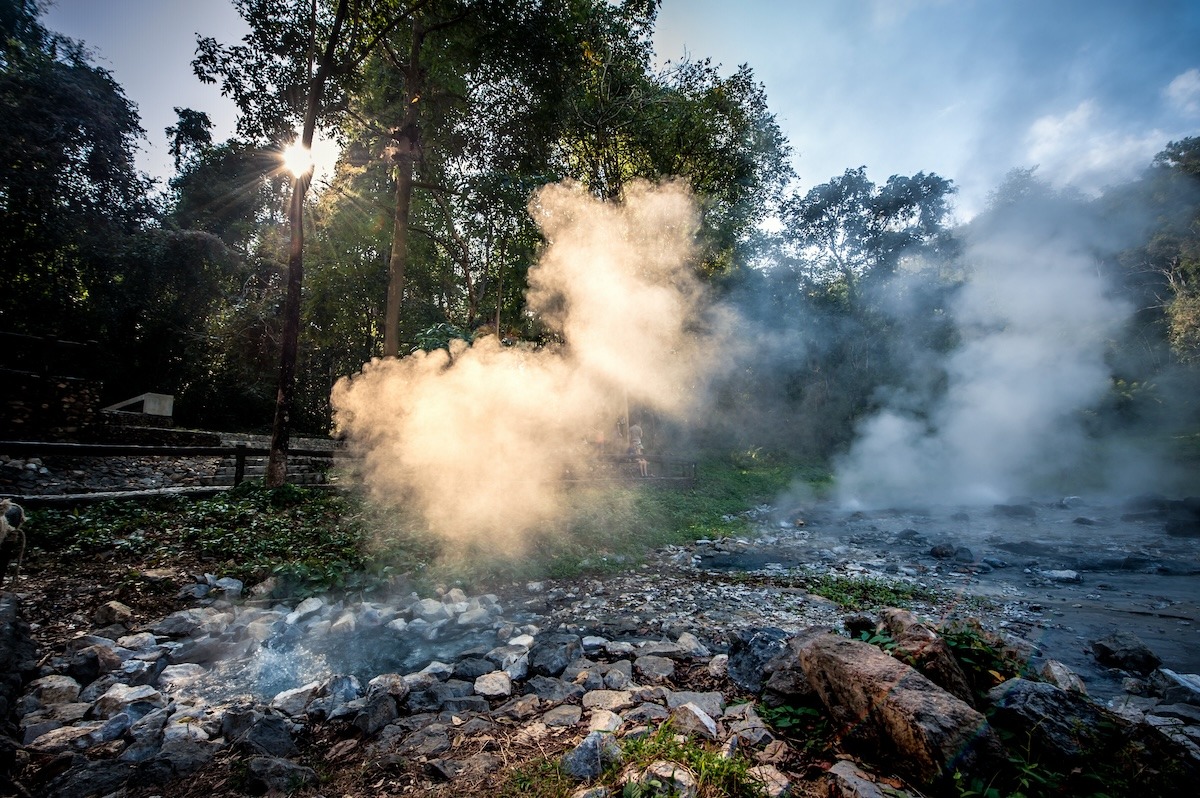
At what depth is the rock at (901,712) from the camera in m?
2.00

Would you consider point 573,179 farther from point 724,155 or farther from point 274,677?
point 274,677

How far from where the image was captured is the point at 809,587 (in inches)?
245

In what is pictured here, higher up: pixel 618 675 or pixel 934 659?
pixel 934 659

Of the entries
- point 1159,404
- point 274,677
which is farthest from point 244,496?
point 1159,404

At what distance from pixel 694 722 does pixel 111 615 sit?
5.26m

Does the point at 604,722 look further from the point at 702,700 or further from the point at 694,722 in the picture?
the point at 702,700

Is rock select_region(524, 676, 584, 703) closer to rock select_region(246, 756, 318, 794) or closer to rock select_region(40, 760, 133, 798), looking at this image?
rock select_region(246, 756, 318, 794)

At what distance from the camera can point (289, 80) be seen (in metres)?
10.4

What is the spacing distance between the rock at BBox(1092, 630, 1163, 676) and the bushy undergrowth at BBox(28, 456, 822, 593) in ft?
16.7

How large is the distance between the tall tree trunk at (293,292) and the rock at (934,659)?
30.4 ft

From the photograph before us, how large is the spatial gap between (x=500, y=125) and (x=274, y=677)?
1517 cm

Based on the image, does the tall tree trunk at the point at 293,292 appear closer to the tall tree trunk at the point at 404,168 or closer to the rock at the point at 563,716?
the tall tree trunk at the point at 404,168

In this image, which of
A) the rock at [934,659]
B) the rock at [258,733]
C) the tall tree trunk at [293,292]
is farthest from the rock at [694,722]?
the tall tree trunk at [293,292]

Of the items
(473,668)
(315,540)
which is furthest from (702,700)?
(315,540)
